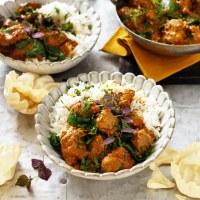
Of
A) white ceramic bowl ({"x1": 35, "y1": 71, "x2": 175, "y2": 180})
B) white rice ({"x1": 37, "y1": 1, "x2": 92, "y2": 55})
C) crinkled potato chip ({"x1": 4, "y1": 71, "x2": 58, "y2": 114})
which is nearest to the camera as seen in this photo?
white ceramic bowl ({"x1": 35, "y1": 71, "x2": 175, "y2": 180})

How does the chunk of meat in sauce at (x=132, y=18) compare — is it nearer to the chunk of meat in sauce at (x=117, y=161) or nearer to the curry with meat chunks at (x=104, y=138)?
the curry with meat chunks at (x=104, y=138)

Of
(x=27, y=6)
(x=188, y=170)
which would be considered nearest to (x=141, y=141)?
(x=188, y=170)

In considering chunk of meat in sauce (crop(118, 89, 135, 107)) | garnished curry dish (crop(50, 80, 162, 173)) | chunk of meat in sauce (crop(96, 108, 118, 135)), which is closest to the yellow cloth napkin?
chunk of meat in sauce (crop(118, 89, 135, 107))

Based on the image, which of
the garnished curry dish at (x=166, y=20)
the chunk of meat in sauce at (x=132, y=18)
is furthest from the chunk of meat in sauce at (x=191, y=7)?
the chunk of meat in sauce at (x=132, y=18)

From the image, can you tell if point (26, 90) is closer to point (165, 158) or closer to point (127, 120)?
point (127, 120)

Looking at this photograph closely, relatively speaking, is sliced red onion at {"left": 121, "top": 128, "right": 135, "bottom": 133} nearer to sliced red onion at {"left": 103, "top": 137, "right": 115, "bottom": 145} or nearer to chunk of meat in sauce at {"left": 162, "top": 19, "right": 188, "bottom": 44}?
sliced red onion at {"left": 103, "top": 137, "right": 115, "bottom": 145}
